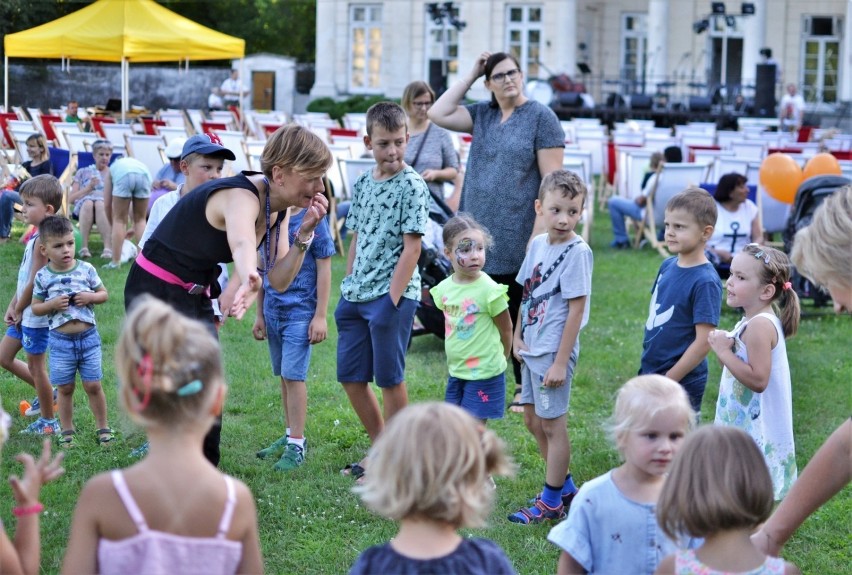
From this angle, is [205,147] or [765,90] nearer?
[205,147]

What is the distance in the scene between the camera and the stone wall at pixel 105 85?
25600 mm

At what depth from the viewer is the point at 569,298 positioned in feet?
15.3

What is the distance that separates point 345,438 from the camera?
238 inches

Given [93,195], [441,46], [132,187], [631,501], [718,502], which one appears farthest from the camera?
[441,46]

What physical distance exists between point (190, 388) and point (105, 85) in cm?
3089

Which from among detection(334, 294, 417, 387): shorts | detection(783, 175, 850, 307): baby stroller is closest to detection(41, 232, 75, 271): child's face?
detection(334, 294, 417, 387): shorts

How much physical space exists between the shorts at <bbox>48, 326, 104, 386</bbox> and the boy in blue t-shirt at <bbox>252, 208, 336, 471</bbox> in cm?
93

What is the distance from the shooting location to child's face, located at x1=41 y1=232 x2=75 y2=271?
567cm

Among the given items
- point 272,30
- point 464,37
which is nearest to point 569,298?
point 464,37

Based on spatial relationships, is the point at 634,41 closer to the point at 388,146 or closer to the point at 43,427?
the point at 43,427

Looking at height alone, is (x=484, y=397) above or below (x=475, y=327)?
below

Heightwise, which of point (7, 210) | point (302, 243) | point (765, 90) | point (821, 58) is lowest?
point (7, 210)

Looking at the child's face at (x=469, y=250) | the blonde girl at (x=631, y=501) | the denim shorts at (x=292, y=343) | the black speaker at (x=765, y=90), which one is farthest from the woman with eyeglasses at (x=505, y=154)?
the black speaker at (x=765, y=90)

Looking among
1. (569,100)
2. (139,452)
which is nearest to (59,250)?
(139,452)
